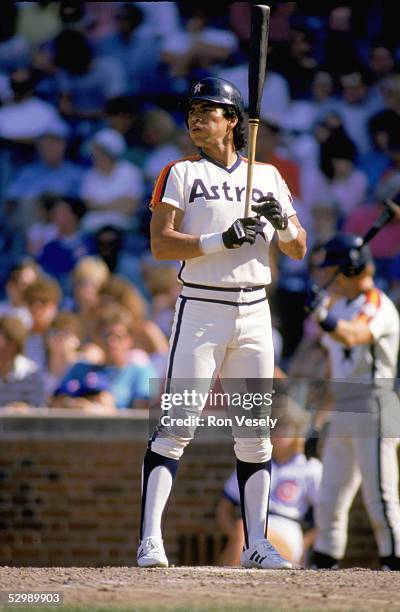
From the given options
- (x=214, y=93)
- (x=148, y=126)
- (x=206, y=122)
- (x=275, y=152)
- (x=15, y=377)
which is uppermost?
(x=148, y=126)

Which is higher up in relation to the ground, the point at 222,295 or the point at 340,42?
the point at 340,42

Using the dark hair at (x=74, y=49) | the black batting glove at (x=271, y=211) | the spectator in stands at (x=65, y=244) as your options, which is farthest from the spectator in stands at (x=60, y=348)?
the black batting glove at (x=271, y=211)

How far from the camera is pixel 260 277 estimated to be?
6.09m

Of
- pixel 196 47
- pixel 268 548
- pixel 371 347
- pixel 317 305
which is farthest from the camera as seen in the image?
pixel 196 47

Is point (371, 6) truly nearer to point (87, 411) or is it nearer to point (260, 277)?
point (87, 411)

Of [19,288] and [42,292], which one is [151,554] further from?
[19,288]

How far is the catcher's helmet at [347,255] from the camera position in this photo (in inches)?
322

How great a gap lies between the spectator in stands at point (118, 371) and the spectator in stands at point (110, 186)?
198cm

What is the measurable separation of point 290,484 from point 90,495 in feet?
5.48

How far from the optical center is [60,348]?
9.94 m

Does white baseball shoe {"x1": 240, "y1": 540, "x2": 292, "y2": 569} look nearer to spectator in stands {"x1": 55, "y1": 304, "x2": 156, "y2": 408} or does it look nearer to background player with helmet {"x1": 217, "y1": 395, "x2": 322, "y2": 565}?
background player with helmet {"x1": 217, "y1": 395, "x2": 322, "y2": 565}

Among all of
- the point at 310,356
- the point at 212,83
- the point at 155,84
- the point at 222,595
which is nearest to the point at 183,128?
the point at 155,84

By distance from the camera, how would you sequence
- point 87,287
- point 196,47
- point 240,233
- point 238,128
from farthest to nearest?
point 196,47
point 87,287
point 238,128
point 240,233

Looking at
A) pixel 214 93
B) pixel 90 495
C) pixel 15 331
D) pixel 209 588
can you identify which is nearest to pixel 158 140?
pixel 15 331
